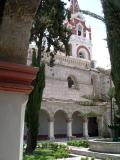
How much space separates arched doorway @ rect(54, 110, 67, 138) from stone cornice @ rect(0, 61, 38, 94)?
28701 mm

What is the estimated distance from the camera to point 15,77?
8.24ft

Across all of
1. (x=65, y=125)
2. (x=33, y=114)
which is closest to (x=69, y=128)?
(x=65, y=125)

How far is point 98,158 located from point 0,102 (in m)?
11.9

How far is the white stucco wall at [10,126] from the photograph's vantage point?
2.40m

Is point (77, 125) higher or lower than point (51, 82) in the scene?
lower

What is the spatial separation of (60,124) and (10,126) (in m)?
29.9

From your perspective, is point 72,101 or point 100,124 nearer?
point 72,101

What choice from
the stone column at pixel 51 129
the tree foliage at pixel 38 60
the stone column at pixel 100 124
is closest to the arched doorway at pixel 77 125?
the stone column at pixel 100 124

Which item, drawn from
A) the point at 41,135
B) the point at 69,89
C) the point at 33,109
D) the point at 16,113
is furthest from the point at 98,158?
the point at 69,89

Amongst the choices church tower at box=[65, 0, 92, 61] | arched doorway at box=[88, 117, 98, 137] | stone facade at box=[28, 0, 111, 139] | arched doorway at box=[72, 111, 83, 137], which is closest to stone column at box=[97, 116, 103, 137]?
stone facade at box=[28, 0, 111, 139]

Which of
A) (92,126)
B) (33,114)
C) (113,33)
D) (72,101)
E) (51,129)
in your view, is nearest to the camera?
(113,33)

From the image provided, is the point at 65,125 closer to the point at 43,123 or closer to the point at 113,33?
the point at 43,123

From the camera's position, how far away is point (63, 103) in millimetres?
29781

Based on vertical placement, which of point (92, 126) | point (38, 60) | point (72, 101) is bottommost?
point (92, 126)
